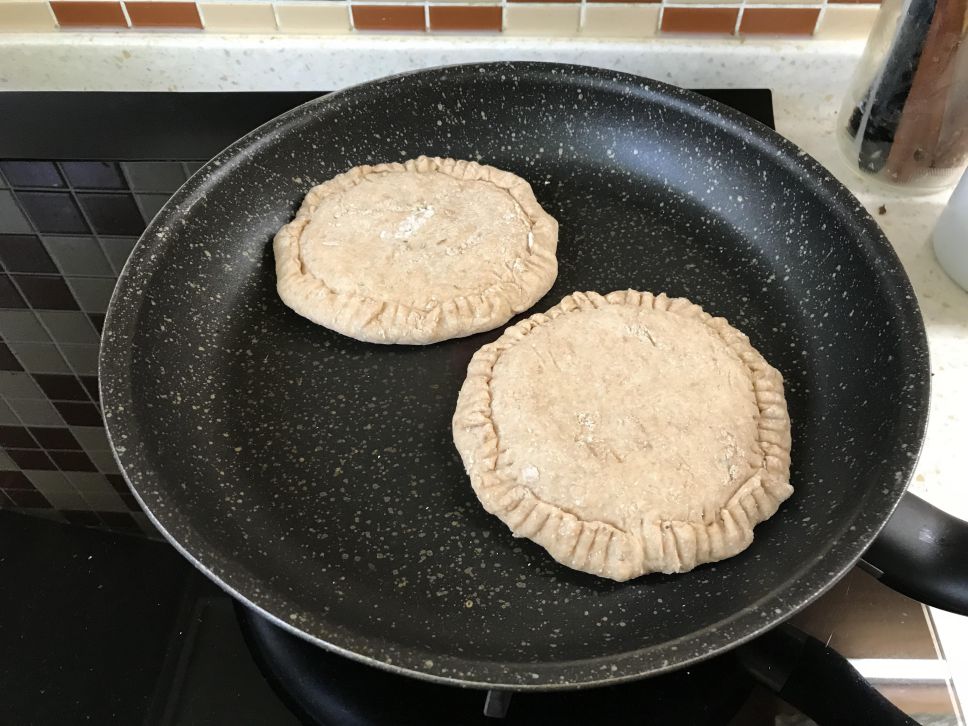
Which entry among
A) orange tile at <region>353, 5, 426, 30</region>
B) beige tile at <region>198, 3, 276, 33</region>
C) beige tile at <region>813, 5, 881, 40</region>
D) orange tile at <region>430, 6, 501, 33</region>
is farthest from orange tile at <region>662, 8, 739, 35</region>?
beige tile at <region>198, 3, 276, 33</region>

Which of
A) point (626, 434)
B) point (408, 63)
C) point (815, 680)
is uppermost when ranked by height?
point (408, 63)

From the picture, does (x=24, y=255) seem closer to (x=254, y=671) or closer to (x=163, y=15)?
(x=163, y=15)

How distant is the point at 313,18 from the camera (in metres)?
1.18

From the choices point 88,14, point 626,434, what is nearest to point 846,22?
point 626,434

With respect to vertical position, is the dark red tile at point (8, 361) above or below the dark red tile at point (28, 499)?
above

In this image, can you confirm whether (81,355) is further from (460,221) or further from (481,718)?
(481,718)

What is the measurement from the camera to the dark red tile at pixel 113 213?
1.12 meters

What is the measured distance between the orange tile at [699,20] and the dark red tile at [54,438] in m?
0.99

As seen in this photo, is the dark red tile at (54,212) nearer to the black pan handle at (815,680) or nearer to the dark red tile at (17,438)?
the dark red tile at (17,438)

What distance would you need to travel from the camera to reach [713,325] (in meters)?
0.95

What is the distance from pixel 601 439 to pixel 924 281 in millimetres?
530

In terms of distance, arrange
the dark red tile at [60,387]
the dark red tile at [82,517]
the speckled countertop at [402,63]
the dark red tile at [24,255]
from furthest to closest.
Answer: the speckled countertop at [402,63] < the dark red tile at [24,255] < the dark red tile at [60,387] < the dark red tile at [82,517]

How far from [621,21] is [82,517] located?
0.98 meters

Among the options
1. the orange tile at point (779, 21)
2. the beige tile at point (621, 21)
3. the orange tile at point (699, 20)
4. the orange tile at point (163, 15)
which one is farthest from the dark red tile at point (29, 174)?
the orange tile at point (779, 21)
